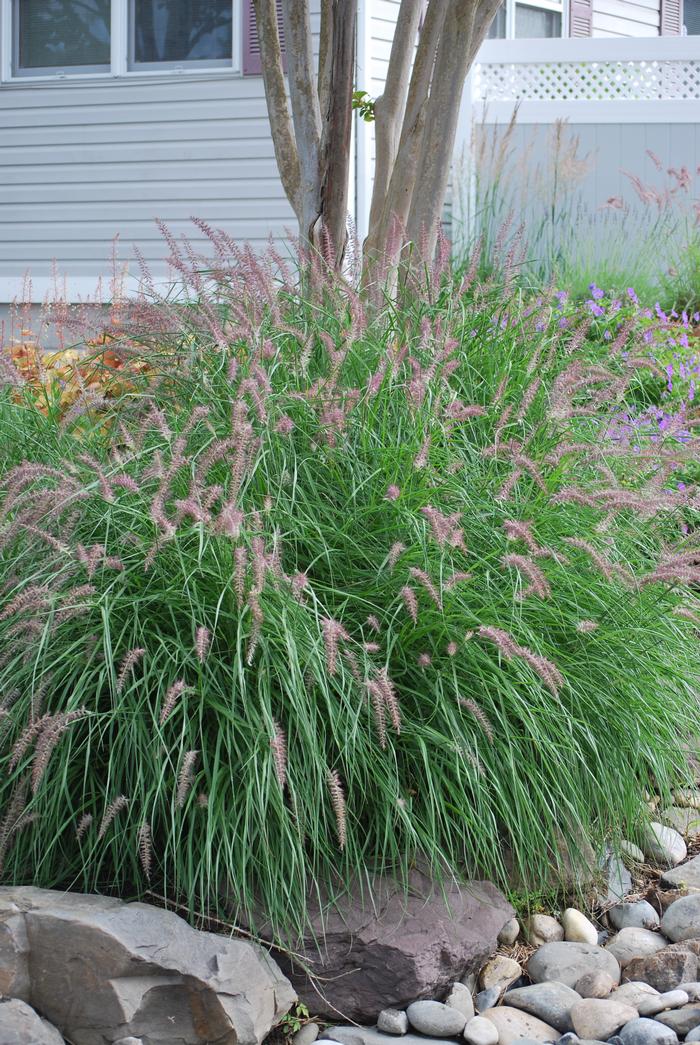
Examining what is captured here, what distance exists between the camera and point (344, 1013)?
2.49m

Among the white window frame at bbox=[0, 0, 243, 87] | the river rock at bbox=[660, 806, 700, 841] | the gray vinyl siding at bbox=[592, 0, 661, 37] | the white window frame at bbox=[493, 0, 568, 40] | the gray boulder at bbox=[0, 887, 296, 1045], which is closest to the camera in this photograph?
Answer: the gray boulder at bbox=[0, 887, 296, 1045]

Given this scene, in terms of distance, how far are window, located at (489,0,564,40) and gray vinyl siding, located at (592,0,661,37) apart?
1.29 ft

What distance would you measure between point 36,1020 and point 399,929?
2.68 ft

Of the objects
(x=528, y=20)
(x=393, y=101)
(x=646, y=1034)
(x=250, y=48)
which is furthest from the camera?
(x=528, y=20)

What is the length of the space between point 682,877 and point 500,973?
729 mm

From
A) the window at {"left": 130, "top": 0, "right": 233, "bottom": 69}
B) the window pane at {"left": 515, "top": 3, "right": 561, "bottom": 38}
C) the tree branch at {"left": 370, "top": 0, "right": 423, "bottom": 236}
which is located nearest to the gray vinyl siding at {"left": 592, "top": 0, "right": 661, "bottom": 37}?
the window pane at {"left": 515, "top": 3, "right": 561, "bottom": 38}

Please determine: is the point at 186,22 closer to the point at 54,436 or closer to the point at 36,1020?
the point at 54,436

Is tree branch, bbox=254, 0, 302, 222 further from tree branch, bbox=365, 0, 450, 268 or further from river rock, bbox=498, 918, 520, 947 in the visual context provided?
river rock, bbox=498, 918, 520, 947

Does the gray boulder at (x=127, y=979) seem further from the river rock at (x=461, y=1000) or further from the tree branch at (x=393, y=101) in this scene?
the tree branch at (x=393, y=101)

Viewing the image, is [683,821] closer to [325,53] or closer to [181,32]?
[325,53]

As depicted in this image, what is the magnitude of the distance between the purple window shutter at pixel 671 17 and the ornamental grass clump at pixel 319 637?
9.38m

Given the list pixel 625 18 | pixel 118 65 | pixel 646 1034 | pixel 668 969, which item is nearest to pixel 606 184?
pixel 625 18

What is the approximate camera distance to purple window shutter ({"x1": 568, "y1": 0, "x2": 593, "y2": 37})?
34.1ft

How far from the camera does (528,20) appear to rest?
34.8 feet
